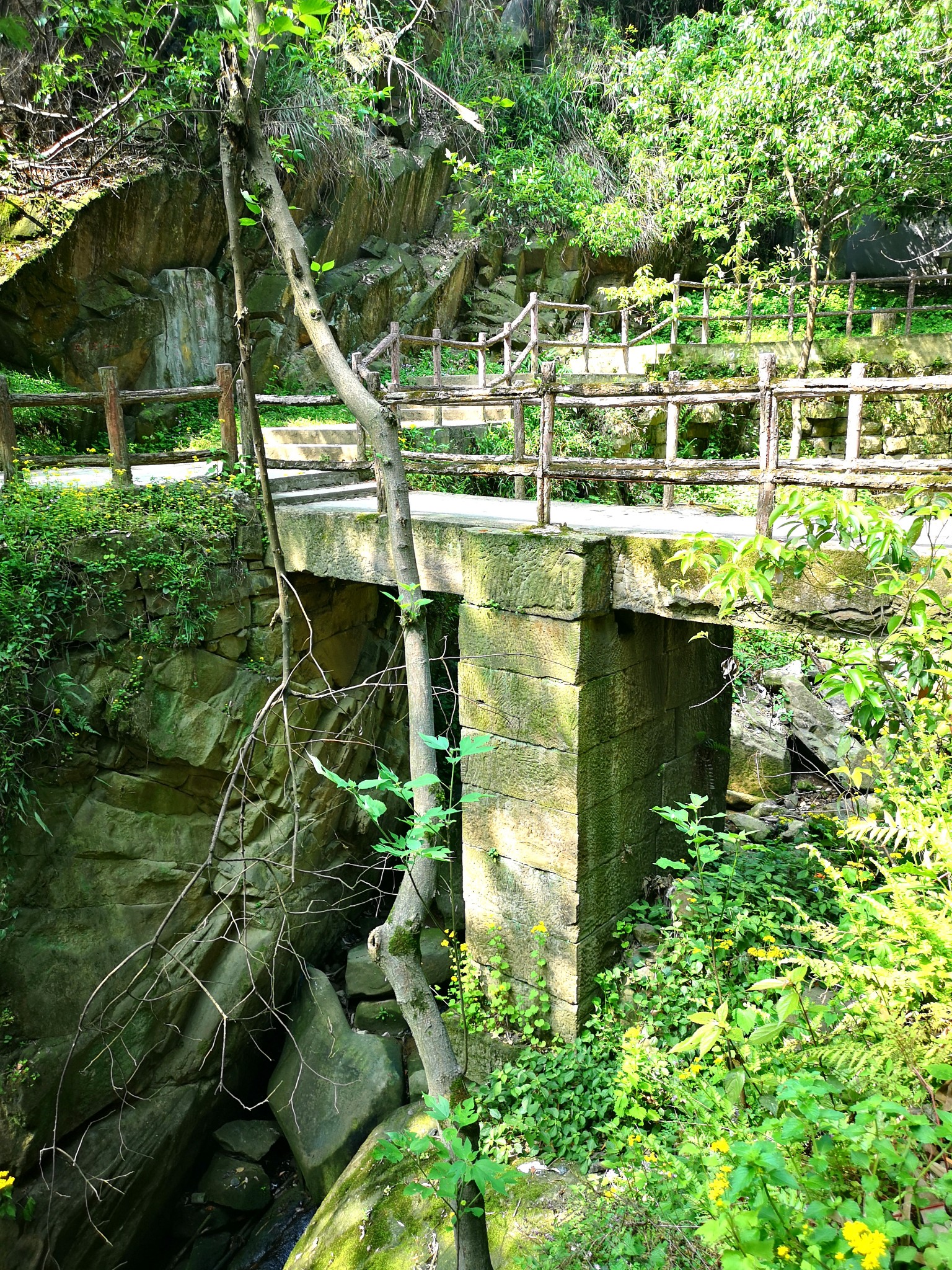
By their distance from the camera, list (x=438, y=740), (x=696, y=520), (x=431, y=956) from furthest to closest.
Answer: (x=431, y=956), (x=696, y=520), (x=438, y=740)

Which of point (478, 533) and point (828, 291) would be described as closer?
point (478, 533)

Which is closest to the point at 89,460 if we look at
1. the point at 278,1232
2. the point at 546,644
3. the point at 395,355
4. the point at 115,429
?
the point at 115,429

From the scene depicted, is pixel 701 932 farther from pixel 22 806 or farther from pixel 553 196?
pixel 553 196

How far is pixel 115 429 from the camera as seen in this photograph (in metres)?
6.25

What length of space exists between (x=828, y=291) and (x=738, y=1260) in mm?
19005

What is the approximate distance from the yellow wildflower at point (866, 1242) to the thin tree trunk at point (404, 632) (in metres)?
1.53

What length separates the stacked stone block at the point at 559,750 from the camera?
4.57 m

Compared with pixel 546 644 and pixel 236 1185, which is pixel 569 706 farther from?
pixel 236 1185

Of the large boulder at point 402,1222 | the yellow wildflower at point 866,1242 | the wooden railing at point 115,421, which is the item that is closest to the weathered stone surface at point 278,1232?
the large boulder at point 402,1222

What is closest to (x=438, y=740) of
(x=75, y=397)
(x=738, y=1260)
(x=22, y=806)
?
(x=738, y=1260)

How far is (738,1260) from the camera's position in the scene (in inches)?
79.0

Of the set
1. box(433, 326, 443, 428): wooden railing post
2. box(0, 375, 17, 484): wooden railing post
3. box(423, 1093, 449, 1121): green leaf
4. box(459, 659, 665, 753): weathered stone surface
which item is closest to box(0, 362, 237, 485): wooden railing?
box(0, 375, 17, 484): wooden railing post

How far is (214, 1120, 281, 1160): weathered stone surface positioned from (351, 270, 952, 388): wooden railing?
22.8 ft

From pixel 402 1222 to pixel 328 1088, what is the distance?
185 cm
